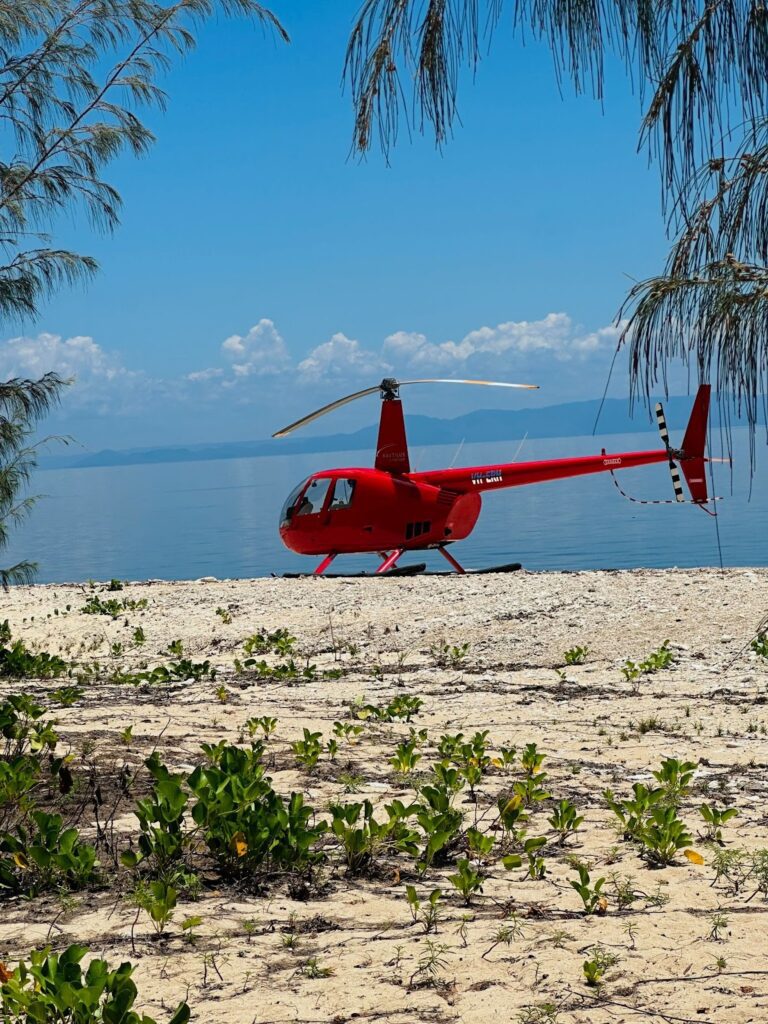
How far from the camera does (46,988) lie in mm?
2812

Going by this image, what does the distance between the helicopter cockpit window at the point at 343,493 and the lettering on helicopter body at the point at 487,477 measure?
235cm

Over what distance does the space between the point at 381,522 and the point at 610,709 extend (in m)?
9.94

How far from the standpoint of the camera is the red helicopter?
17.7 metres

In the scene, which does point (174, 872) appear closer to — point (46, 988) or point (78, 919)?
point (78, 919)

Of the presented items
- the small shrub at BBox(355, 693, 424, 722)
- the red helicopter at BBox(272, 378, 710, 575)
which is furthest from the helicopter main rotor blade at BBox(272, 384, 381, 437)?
the small shrub at BBox(355, 693, 424, 722)

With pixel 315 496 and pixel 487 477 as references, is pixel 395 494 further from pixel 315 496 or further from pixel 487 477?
pixel 487 477

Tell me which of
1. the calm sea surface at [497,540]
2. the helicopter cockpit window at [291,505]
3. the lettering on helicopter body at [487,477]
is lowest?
the calm sea surface at [497,540]

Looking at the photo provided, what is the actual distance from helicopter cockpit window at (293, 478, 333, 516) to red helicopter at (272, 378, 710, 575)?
0.06 feet

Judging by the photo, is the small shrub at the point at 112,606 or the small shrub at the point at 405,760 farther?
the small shrub at the point at 112,606

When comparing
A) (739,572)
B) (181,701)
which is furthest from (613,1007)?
(739,572)

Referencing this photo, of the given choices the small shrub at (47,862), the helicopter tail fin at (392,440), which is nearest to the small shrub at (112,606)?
the helicopter tail fin at (392,440)

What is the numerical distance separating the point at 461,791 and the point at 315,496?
1249 centimetres

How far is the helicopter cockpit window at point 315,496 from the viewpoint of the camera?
17.7m

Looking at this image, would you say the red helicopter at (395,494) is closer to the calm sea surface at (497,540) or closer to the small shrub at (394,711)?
the calm sea surface at (497,540)
